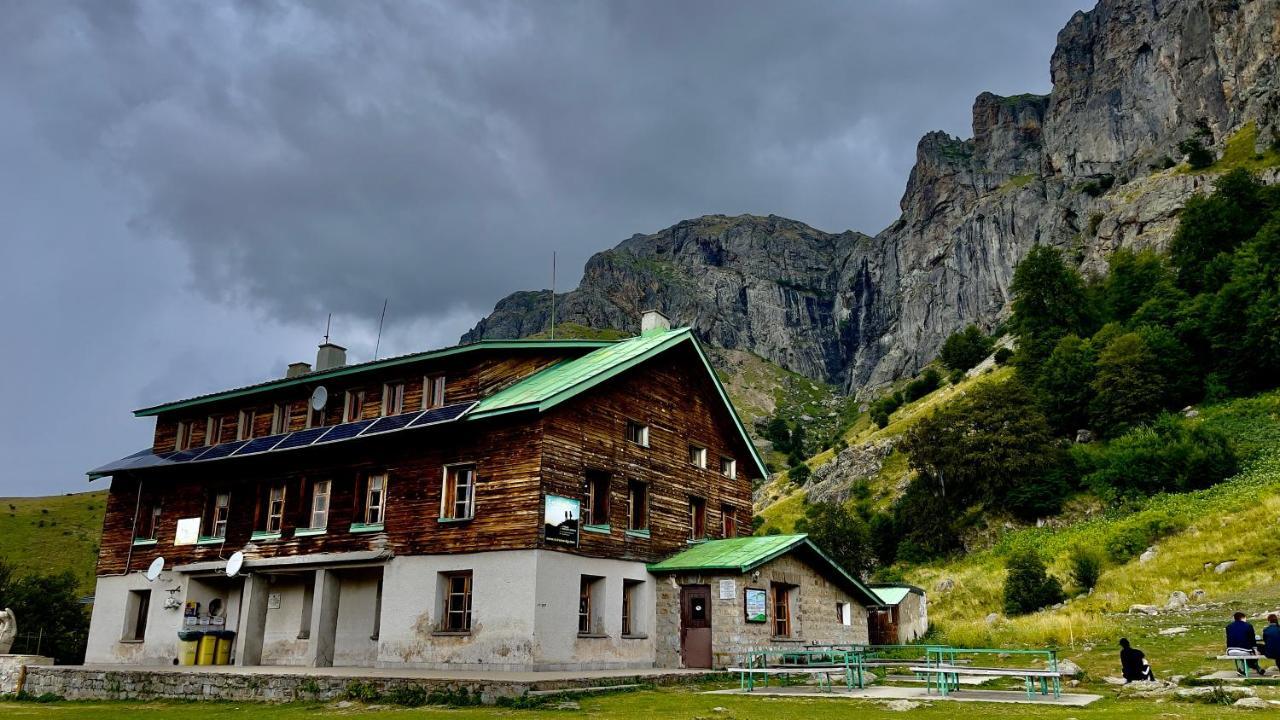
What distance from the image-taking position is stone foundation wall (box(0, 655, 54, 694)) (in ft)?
80.3

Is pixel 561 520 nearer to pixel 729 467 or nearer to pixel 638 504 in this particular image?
pixel 638 504

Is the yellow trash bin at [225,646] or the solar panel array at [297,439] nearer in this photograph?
the solar panel array at [297,439]

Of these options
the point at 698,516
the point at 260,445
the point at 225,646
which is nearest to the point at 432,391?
the point at 260,445

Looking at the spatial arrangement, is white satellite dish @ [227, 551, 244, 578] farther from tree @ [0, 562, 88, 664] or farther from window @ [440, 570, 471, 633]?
tree @ [0, 562, 88, 664]

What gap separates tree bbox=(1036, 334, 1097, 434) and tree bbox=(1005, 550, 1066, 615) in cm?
2709

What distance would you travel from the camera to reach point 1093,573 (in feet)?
123

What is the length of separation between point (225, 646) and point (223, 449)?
6906mm

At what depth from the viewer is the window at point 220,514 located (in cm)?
2910

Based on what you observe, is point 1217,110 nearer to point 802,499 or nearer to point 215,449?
point 802,499

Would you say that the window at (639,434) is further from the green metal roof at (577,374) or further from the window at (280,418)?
the window at (280,418)

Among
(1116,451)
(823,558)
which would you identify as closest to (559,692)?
(823,558)

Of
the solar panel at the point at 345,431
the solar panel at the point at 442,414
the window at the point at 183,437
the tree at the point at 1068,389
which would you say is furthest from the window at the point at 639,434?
the tree at the point at 1068,389

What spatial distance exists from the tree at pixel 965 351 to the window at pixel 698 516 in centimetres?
8621

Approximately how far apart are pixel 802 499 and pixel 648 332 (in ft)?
194
